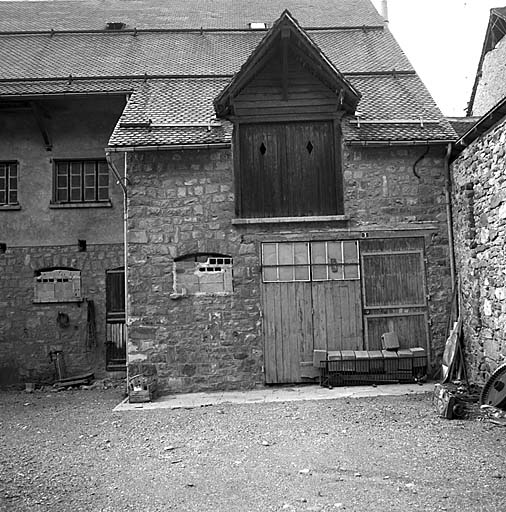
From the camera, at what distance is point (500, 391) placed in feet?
24.6

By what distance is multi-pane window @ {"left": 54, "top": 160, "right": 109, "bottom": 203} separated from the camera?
1305cm

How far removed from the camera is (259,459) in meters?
5.87

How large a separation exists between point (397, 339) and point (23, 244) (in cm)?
832

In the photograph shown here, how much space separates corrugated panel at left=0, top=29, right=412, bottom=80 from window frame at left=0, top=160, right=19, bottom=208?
1.92 m

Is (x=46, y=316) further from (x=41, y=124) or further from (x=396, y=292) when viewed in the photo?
(x=396, y=292)

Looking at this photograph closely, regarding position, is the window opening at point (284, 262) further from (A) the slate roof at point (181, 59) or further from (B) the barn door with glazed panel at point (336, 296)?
(A) the slate roof at point (181, 59)

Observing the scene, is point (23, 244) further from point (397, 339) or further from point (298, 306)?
point (397, 339)

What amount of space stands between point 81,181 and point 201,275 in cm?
473

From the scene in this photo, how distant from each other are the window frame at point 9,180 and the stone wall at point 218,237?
417cm

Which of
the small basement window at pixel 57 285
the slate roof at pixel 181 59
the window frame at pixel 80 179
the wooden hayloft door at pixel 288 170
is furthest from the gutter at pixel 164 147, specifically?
the small basement window at pixel 57 285

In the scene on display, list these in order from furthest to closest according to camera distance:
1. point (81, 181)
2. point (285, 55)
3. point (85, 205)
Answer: point (81, 181)
point (85, 205)
point (285, 55)

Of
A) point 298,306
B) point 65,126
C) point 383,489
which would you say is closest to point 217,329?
point 298,306

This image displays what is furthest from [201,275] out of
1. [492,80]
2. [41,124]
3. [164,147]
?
[492,80]

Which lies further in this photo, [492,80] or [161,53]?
[492,80]
